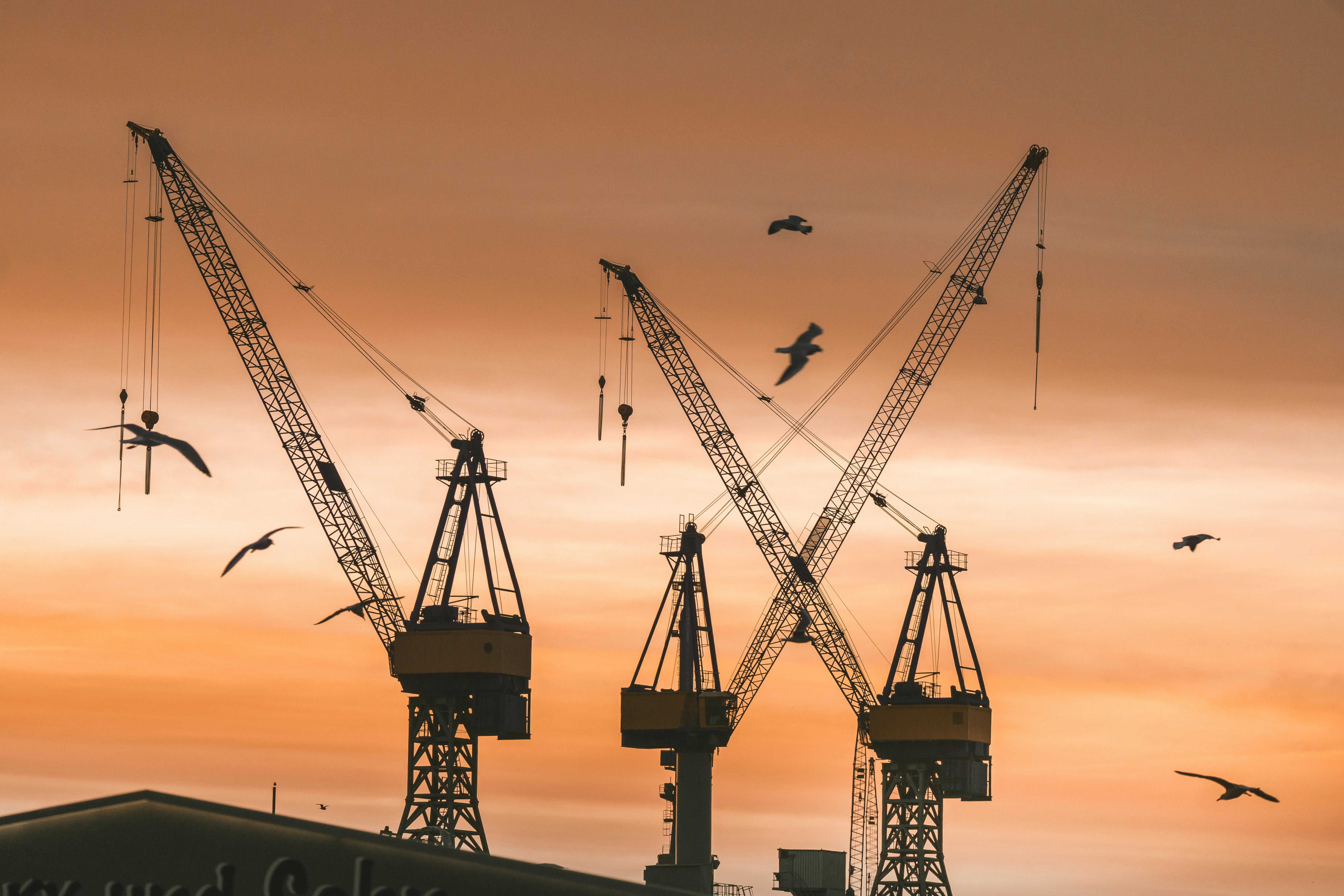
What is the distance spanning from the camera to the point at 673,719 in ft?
563

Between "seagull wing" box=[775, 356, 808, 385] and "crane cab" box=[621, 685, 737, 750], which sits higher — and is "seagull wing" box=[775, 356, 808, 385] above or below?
above

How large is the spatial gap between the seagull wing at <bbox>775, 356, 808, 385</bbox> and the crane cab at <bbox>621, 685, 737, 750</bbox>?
55.9m

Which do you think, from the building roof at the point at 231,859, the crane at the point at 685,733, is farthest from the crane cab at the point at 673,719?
the building roof at the point at 231,859

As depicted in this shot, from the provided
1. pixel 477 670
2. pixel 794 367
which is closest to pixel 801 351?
pixel 794 367

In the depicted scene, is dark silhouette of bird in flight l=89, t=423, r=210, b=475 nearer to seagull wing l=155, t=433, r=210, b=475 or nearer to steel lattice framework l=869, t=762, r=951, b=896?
seagull wing l=155, t=433, r=210, b=475

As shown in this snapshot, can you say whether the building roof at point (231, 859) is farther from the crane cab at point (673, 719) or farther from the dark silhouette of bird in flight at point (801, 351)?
the crane cab at point (673, 719)

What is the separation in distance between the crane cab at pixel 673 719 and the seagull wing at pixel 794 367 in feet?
183

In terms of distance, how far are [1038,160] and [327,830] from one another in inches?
4715

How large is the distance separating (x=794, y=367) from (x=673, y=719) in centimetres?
5943

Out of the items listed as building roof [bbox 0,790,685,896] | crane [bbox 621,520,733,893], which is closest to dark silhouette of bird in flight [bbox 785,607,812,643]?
crane [bbox 621,520,733,893]

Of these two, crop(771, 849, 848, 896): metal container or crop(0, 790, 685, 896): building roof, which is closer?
crop(0, 790, 685, 896): building roof

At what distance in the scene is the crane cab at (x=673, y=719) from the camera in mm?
171500

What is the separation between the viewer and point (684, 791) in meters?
173

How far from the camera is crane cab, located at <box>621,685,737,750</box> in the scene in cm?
17150
